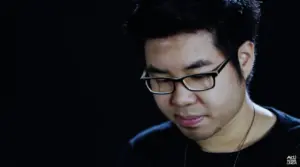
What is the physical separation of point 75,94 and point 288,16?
120cm

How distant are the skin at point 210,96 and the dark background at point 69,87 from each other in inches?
25.9

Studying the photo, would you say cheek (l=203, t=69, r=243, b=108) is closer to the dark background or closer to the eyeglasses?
the eyeglasses

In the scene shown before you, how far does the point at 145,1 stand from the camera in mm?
1547

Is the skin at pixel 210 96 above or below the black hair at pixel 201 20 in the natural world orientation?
below

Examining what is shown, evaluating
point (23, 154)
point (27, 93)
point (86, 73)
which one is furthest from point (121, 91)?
point (23, 154)

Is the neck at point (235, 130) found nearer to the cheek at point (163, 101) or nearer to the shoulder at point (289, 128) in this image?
the shoulder at point (289, 128)

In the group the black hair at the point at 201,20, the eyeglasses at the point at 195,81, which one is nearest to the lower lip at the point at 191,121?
the eyeglasses at the point at 195,81

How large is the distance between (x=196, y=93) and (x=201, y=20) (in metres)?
0.25

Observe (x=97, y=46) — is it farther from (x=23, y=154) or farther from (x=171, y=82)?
(x=171, y=82)

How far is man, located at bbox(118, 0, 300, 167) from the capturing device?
4.82 feet

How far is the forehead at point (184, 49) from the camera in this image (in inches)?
57.3

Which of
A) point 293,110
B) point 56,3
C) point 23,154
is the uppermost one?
point 56,3

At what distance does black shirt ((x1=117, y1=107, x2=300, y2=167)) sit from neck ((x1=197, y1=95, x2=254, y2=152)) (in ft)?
0.15

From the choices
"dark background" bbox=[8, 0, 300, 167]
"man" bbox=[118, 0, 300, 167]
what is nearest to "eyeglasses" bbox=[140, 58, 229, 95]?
"man" bbox=[118, 0, 300, 167]
